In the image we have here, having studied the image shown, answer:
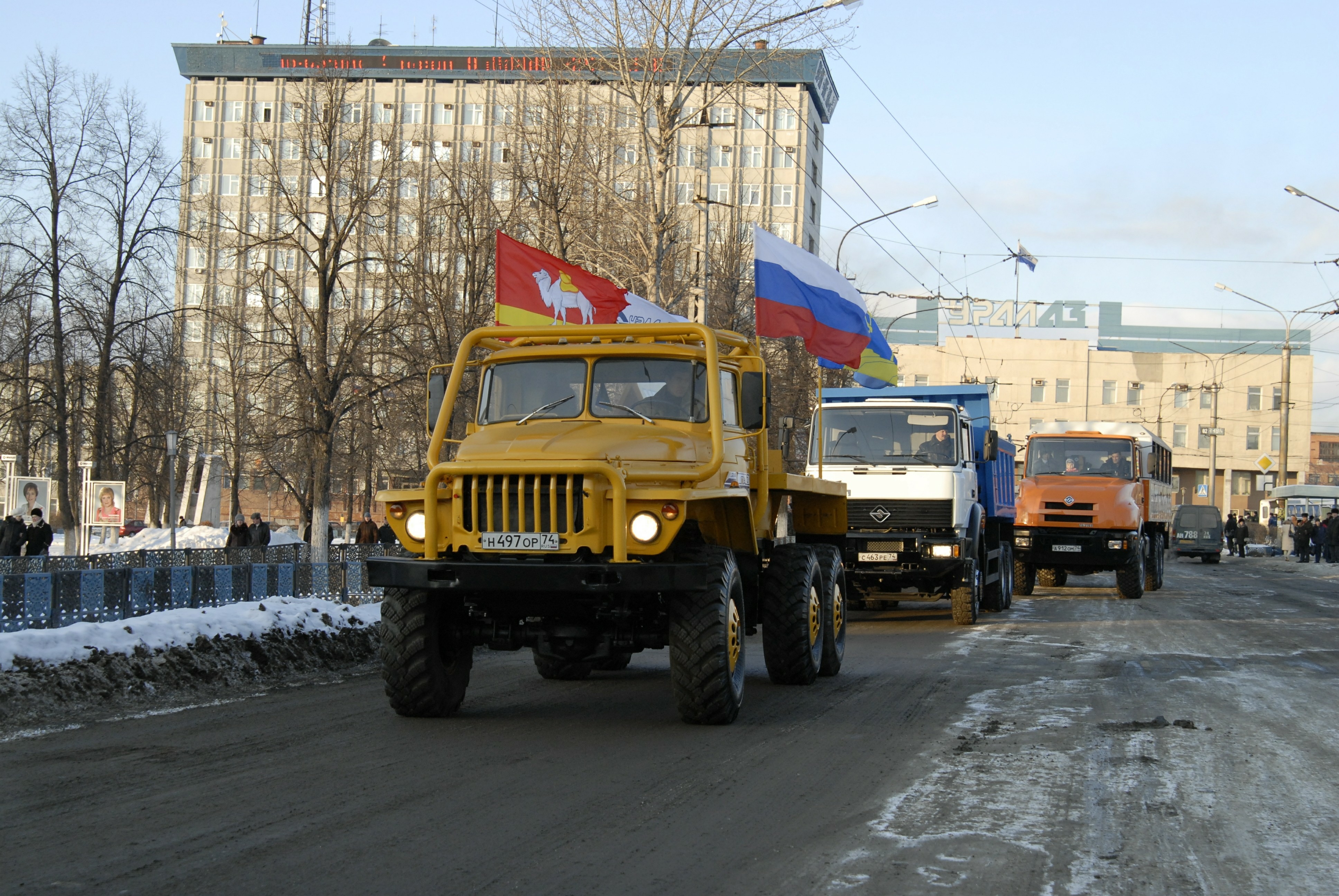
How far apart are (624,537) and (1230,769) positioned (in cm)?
377

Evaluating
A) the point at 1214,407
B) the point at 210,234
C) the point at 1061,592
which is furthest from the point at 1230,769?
the point at 1214,407

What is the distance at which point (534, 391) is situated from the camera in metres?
9.49

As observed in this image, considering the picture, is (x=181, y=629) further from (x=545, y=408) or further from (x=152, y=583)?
(x=545, y=408)

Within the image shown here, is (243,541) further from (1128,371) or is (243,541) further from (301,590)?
(1128,371)

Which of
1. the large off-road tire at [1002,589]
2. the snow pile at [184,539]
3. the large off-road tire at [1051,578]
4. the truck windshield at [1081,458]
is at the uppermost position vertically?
the truck windshield at [1081,458]

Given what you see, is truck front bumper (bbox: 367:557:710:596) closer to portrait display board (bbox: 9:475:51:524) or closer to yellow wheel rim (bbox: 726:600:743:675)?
yellow wheel rim (bbox: 726:600:743:675)

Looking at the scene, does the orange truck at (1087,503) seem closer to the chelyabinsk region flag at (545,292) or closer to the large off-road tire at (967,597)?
the large off-road tire at (967,597)

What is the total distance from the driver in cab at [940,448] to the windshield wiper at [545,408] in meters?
8.85

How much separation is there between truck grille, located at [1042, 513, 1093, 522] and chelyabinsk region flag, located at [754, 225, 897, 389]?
284 inches

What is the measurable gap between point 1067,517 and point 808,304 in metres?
9.99

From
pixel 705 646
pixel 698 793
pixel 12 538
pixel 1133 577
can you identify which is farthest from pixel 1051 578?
pixel 698 793

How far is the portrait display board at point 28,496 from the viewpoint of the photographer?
23.9 meters

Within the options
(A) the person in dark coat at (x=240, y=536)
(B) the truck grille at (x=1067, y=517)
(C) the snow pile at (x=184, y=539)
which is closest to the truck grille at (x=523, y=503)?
(B) the truck grille at (x=1067, y=517)

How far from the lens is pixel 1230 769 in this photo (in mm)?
7301
